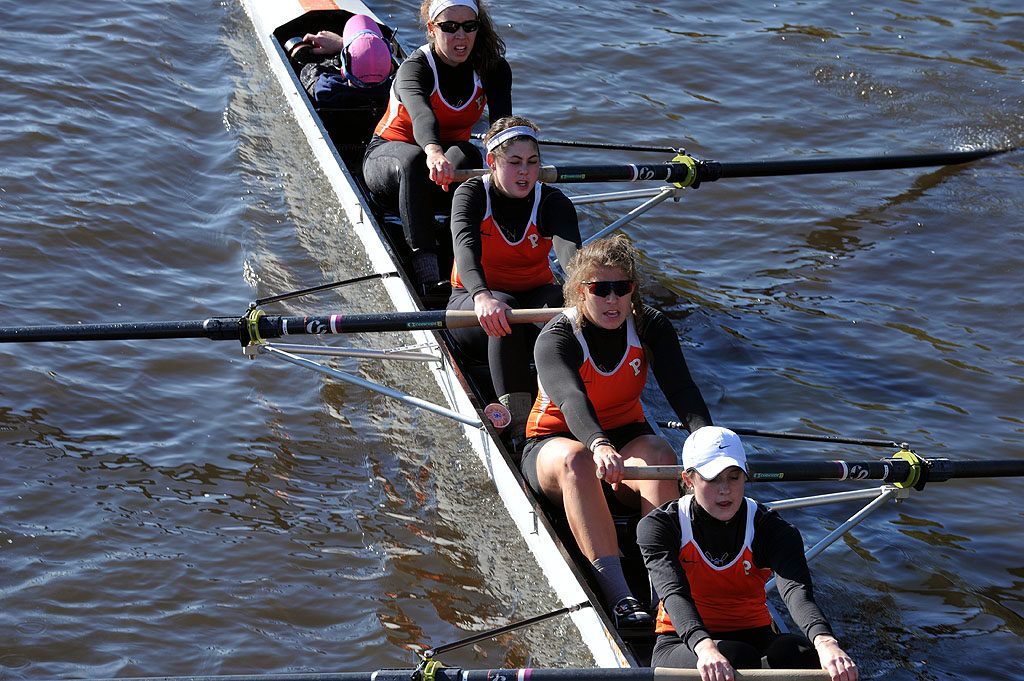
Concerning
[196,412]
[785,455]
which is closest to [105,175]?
[196,412]

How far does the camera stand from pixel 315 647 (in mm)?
4488

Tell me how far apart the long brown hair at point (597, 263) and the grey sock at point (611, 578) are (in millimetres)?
973

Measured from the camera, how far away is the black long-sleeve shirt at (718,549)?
355 centimetres

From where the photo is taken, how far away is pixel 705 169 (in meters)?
7.06

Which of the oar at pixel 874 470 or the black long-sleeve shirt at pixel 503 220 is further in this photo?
the black long-sleeve shirt at pixel 503 220

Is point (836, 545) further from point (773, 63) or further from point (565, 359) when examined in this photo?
point (773, 63)

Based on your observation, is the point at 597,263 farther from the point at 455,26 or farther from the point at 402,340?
the point at 402,340

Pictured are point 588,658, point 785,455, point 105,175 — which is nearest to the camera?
point 588,658

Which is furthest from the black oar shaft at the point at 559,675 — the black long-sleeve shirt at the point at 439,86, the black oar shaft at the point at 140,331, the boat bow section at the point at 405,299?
the black long-sleeve shirt at the point at 439,86

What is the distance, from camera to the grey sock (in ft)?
13.4

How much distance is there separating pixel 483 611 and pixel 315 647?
0.74 metres

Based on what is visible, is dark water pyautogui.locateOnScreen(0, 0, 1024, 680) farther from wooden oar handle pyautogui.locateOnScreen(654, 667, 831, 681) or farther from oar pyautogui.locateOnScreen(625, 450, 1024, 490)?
wooden oar handle pyautogui.locateOnScreen(654, 667, 831, 681)

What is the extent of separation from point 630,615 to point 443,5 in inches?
145

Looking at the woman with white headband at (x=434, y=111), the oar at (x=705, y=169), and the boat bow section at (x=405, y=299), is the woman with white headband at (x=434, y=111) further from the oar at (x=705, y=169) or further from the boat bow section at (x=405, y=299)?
the oar at (x=705, y=169)
